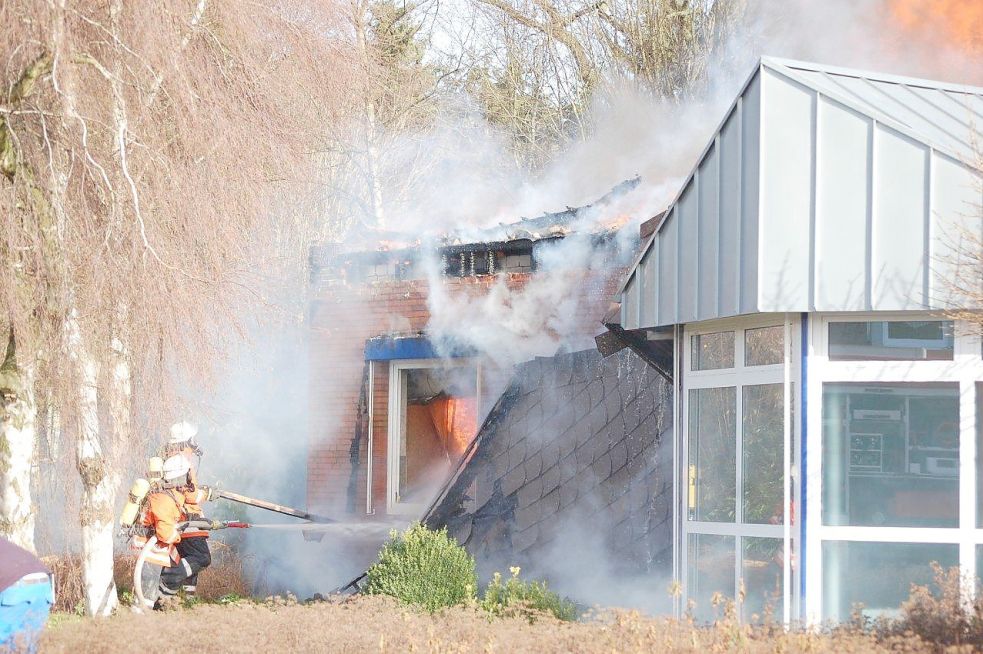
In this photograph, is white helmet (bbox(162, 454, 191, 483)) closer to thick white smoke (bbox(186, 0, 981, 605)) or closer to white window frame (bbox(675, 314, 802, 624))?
thick white smoke (bbox(186, 0, 981, 605))

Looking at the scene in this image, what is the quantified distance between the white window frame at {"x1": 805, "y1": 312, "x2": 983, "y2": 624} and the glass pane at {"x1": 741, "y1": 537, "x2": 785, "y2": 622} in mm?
285

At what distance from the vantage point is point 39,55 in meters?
8.94

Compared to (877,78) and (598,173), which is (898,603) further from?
(598,173)

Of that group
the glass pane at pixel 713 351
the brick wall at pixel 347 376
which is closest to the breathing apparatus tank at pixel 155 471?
the glass pane at pixel 713 351

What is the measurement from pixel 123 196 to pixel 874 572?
6.05m

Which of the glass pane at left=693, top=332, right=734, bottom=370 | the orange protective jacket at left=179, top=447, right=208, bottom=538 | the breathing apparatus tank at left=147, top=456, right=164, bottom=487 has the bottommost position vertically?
the orange protective jacket at left=179, top=447, right=208, bottom=538

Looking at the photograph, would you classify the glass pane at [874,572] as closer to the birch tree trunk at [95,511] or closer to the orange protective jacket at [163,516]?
the orange protective jacket at [163,516]

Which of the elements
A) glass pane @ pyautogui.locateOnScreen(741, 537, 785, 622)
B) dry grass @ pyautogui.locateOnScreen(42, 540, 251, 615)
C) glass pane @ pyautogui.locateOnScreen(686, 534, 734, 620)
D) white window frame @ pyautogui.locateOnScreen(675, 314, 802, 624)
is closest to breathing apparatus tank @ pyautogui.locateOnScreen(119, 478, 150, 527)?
dry grass @ pyautogui.locateOnScreen(42, 540, 251, 615)

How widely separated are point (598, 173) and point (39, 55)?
16514mm

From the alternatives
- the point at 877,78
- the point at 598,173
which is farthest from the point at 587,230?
the point at 598,173

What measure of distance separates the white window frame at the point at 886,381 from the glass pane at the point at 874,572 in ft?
0.16

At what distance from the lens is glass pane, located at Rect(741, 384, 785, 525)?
27.0 ft

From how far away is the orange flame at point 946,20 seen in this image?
18.7 m

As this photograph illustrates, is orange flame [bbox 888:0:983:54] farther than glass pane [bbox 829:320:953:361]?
Yes
